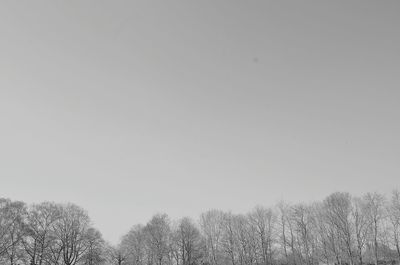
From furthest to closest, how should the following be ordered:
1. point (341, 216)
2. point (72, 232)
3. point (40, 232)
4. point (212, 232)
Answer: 1. point (212, 232)
2. point (72, 232)
3. point (40, 232)
4. point (341, 216)

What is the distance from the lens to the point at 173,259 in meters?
90.5

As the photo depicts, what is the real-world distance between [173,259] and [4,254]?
43830mm

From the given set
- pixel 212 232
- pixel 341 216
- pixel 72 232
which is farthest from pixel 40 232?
pixel 341 216

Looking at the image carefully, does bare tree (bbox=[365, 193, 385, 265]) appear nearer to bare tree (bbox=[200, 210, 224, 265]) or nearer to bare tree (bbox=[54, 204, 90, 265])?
bare tree (bbox=[200, 210, 224, 265])

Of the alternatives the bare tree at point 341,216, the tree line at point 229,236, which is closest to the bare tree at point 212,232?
the tree line at point 229,236

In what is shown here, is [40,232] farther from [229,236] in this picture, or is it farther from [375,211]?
[375,211]

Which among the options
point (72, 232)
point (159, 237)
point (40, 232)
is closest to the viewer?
point (40, 232)

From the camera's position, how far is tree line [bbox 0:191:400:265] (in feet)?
214

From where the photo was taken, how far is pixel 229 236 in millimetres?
88500

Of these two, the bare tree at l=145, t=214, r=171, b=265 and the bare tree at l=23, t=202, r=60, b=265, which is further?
the bare tree at l=145, t=214, r=171, b=265

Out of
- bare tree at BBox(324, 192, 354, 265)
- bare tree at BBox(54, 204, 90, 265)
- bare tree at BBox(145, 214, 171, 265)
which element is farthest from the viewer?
bare tree at BBox(145, 214, 171, 265)

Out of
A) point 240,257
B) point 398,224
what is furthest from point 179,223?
point 398,224

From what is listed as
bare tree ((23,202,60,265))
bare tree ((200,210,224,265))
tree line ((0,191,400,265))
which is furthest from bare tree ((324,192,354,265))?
bare tree ((23,202,60,265))

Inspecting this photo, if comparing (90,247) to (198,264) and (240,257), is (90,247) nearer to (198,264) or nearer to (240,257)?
(198,264)
